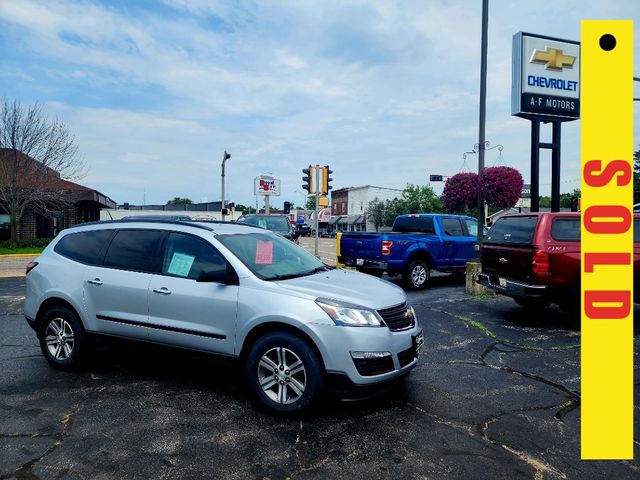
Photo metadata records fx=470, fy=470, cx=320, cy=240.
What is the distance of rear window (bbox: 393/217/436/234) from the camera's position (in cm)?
1288

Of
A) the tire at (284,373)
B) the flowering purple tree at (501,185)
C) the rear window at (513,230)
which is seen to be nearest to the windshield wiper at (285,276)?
the tire at (284,373)

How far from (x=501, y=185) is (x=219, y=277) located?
17.1 m

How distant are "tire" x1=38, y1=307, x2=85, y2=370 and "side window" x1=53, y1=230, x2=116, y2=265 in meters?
0.62

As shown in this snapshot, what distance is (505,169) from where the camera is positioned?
63.6ft

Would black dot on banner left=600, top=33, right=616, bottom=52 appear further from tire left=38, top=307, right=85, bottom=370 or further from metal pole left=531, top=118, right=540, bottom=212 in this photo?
metal pole left=531, top=118, right=540, bottom=212

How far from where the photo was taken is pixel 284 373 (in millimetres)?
4090

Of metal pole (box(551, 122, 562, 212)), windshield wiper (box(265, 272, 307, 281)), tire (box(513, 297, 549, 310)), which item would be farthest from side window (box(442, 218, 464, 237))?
windshield wiper (box(265, 272, 307, 281))

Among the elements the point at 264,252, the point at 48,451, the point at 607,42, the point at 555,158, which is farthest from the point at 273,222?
the point at 607,42

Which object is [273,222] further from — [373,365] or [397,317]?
[373,365]

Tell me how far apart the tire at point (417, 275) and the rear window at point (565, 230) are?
4.38 meters

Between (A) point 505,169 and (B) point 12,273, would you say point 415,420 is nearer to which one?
(B) point 12,273

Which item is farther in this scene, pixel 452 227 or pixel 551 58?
pixel 452 227

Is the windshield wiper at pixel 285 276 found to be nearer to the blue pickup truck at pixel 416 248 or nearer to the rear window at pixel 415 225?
the blue pickup truck at pixel 416 248

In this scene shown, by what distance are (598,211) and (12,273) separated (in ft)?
58.6
